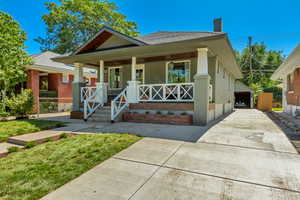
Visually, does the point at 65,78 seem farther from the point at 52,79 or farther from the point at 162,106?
the point at 162,106

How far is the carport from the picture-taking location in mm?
21203

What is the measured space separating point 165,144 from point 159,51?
453cm

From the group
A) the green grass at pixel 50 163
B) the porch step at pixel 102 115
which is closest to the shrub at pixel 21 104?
the porch step at pixel 102 115

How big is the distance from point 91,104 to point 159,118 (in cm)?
431

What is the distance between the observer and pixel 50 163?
3086mm

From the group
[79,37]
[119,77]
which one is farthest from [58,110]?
[79,37]

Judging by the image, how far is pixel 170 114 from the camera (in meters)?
7.26

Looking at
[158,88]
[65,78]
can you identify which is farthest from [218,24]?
[65,78]

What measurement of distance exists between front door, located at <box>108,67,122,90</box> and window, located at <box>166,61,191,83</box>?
348 cm

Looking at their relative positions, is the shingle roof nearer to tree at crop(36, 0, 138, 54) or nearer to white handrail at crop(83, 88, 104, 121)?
white handrail at crop(83, 88, 104, 121)

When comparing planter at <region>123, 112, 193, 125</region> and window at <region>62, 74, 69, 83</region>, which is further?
window at <region>62, 74, 69, 83</region>

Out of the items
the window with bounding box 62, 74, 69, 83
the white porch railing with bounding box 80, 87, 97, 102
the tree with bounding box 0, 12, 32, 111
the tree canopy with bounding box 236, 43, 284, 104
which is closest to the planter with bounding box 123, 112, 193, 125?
the white porch railing with bounding box 80, 87, 97, 102

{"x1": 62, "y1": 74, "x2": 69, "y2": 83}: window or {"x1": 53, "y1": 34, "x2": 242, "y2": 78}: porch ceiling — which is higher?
{"x1": 53, "y1": 34, "x2": 242, "y2": 78}: porch ceiling

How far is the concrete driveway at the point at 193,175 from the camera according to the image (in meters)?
2.10
